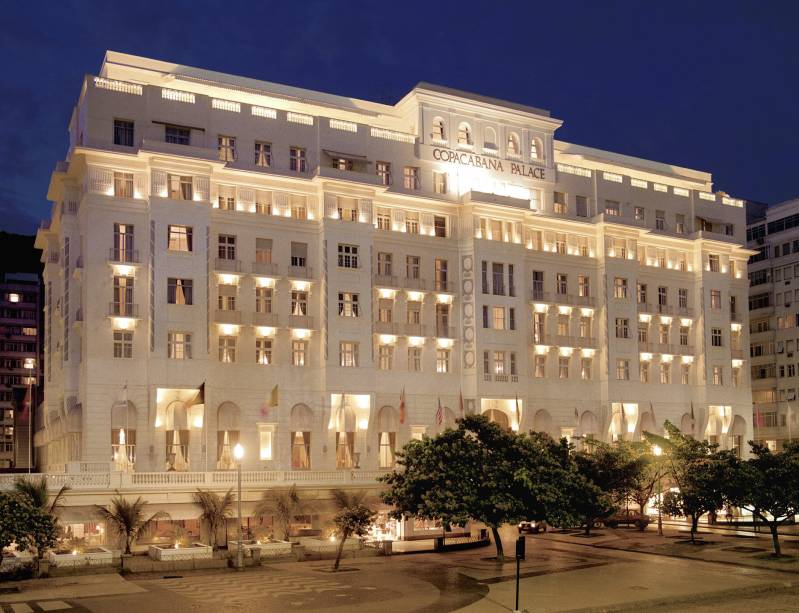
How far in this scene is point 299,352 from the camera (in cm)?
6975

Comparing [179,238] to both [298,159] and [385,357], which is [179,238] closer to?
[298,159]

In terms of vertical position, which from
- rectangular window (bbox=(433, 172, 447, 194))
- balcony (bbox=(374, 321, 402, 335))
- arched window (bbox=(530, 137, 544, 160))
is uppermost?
arched window (bbox=(530, 137, 544, 160))


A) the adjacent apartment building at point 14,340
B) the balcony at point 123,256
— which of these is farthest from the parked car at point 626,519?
the adjacent apartment building at point 14,340

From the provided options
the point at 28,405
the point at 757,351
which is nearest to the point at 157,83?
the point at 28,405

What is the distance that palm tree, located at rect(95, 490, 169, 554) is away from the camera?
5169 cm

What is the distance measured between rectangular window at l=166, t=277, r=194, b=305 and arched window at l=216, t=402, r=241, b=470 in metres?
7.62

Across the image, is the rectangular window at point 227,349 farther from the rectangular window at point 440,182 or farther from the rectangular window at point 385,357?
the rectangular window at point 440,182

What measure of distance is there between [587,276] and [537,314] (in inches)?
252

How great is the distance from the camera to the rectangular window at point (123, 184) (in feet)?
210

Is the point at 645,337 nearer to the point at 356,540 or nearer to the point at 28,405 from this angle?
the point at 356,540

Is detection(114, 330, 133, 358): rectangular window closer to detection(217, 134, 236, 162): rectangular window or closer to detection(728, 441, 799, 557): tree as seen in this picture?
detection(217, 134, 236, 162): rectangular window

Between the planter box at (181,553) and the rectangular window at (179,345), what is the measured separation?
16.6 meters

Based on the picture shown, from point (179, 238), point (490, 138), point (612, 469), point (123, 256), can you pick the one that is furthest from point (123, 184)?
point (612, 469)

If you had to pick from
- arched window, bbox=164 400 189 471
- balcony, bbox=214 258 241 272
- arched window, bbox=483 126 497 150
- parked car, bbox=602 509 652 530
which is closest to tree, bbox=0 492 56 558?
arched window, bbox=164 400 189 471
